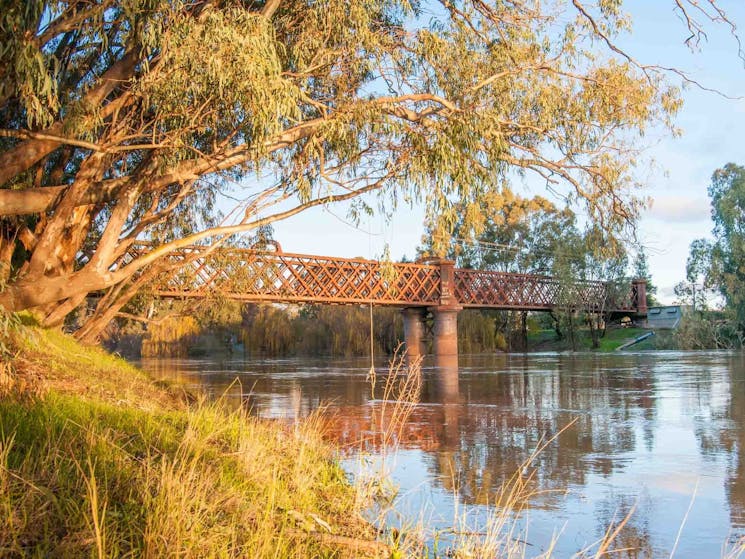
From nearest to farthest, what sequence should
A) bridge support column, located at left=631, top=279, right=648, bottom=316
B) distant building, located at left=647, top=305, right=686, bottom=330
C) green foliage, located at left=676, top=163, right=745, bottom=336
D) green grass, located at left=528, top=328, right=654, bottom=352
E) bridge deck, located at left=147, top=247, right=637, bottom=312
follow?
1. bridge deck, located at left=147, top=247, right=637, bottom=312
2. green foliage, located at left=676, top=163, right=745, bottom=336
3. green grass, located at left=528, top=328, right=654, bottom=352
4. distant building, located at left=647, top=305, right=686, bottom=330
5. bridge support column, located at left=631, top=279, right=648, bottom=316

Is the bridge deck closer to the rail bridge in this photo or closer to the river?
the rail bridge

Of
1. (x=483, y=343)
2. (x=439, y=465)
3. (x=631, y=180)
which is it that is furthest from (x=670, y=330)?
→ (x=439, y=465)

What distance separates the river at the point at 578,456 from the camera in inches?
165

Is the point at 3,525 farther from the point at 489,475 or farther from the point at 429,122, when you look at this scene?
the point at 429,122

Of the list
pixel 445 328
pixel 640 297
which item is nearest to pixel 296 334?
pixel 445 328

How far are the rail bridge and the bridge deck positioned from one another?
0.04 meters

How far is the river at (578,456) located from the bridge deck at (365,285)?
25.7 ft

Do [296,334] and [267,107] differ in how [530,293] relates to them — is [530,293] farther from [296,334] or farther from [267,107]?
[267,107]

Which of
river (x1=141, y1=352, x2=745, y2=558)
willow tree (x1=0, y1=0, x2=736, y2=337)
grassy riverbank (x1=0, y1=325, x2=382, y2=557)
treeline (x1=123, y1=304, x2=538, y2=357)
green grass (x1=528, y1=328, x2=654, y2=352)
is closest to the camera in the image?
grassy riverbank (x1=0, y1=325, x2=382, y2=557)

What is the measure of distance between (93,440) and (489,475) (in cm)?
288

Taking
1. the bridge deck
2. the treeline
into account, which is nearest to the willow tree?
the bridge deck

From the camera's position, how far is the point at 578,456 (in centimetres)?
643

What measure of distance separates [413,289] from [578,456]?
28687 mm

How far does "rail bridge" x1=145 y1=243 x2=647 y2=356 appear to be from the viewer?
22672 mm
